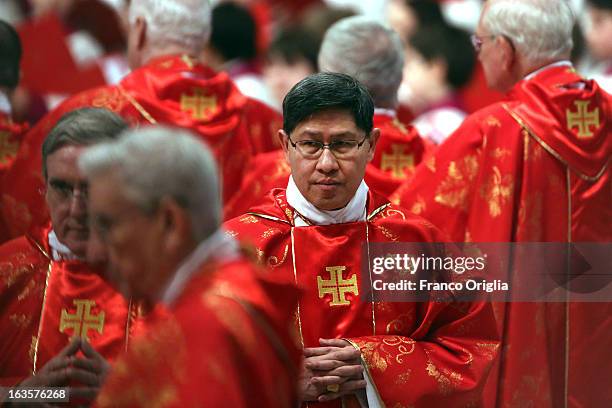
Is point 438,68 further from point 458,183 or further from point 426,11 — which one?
point 458,183

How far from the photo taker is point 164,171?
299 centimetres

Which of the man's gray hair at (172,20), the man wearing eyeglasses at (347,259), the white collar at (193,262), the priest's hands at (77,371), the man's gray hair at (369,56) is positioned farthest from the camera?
the man's gray hair at (172,20)

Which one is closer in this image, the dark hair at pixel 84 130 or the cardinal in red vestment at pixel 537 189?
the dark hair at pixel 84 130

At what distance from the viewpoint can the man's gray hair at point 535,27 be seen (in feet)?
17.0

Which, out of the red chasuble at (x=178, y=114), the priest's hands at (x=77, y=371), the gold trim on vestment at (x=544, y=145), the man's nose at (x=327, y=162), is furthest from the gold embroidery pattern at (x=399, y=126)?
the priest's hands at (x=77, y=371)

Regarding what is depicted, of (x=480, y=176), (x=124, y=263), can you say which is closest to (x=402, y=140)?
(x=480, y=176)

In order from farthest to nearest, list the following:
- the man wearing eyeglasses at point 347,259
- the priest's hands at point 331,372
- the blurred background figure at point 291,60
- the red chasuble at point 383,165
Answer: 1. the blurred background figure at point 291,60
2. the red chasuble at point 383,165
3. the man wearing eyeglasses at point 347,259
4. the priest's hands at point 331,372

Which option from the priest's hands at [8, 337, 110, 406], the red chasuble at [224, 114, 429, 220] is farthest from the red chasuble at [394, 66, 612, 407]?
the priest's hands at [8, 337, 110, 406]

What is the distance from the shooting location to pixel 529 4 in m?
5.23

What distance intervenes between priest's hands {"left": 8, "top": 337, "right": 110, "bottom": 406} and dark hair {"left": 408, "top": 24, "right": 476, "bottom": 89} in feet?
13.2

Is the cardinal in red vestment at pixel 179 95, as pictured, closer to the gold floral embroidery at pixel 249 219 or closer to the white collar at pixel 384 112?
the white collar at pixel 384 112

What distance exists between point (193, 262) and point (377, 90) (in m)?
2.42

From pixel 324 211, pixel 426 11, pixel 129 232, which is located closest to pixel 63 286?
pixel 324 211

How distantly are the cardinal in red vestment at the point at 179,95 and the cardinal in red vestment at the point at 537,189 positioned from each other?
1017mm
